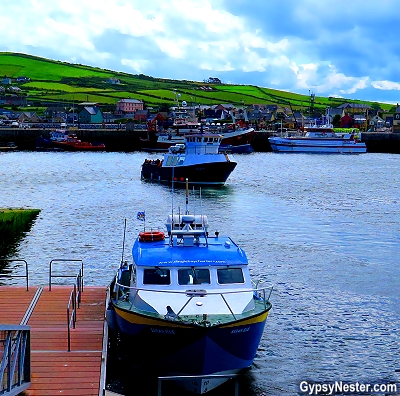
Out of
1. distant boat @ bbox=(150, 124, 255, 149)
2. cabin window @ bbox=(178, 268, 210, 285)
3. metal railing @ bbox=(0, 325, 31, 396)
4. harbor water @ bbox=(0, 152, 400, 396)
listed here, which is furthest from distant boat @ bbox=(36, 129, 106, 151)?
metal railing @ bbox=(0, 325, 31, 396)

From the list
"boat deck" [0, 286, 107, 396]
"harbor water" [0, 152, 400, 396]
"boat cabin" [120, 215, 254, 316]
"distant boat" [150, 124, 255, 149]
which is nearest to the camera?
"boat deck" [0, 286, 107, 396]

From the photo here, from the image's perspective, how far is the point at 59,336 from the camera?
2081 centimetres

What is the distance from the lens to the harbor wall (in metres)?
151

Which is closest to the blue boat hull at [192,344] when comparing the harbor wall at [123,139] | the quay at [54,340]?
the quay at [54,340]

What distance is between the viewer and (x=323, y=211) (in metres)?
56.9

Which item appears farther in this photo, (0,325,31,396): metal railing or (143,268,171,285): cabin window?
(143,268,171,285): cabin window

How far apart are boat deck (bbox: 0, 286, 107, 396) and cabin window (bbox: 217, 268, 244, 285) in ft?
12.3

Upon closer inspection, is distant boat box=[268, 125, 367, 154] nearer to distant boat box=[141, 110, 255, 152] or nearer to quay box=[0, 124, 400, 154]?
distant boat box=[141, 110, 255, 152]

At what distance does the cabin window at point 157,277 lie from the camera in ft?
70.5

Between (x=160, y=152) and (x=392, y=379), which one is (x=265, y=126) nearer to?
(x=160, y=152)

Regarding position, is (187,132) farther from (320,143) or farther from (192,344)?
(192,344)

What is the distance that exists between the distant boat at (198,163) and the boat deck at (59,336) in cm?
4841

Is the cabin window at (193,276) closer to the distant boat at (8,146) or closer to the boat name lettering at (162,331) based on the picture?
the boat name lettering at (162,331)

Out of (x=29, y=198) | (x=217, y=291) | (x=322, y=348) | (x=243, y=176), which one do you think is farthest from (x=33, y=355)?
(x=243, y=176)
